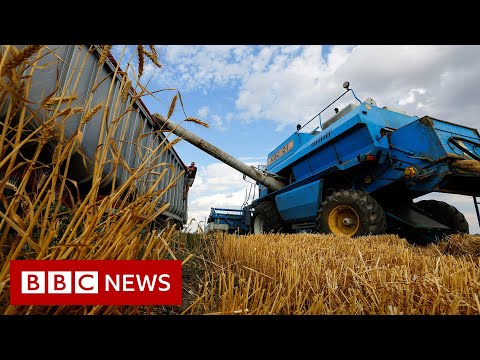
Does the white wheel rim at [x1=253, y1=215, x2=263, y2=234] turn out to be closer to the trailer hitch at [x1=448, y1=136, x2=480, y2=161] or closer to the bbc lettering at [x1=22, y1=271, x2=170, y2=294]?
the trailer hitch at [x1=448, y1=136, x2=480, y2=161]

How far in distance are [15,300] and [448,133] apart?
5.97 metres

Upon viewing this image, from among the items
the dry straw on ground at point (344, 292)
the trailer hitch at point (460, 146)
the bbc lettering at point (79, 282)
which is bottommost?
the dry straw on ground at point (344, 292)

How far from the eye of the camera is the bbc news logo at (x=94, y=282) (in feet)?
2.41

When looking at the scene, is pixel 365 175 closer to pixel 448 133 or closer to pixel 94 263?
pixel 448 133

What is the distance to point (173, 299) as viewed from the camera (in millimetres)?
803

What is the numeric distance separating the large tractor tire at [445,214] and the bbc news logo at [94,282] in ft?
19.7

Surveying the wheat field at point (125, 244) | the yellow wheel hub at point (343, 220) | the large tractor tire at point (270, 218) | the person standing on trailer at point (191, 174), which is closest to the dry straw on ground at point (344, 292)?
the wheat field at point (125, 244)

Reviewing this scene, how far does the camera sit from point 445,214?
18.2 ft

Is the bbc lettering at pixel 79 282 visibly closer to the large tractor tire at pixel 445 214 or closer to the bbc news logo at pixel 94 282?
the bbc news logo at pixel 94 282

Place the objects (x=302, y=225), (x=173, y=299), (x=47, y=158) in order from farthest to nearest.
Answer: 1. (x=302, y=225)
2. (x=47, y=158)
3. (x=173, y=299)

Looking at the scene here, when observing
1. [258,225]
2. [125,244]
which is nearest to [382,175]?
[258,225]

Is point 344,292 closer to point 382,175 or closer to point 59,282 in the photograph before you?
point 59,282
